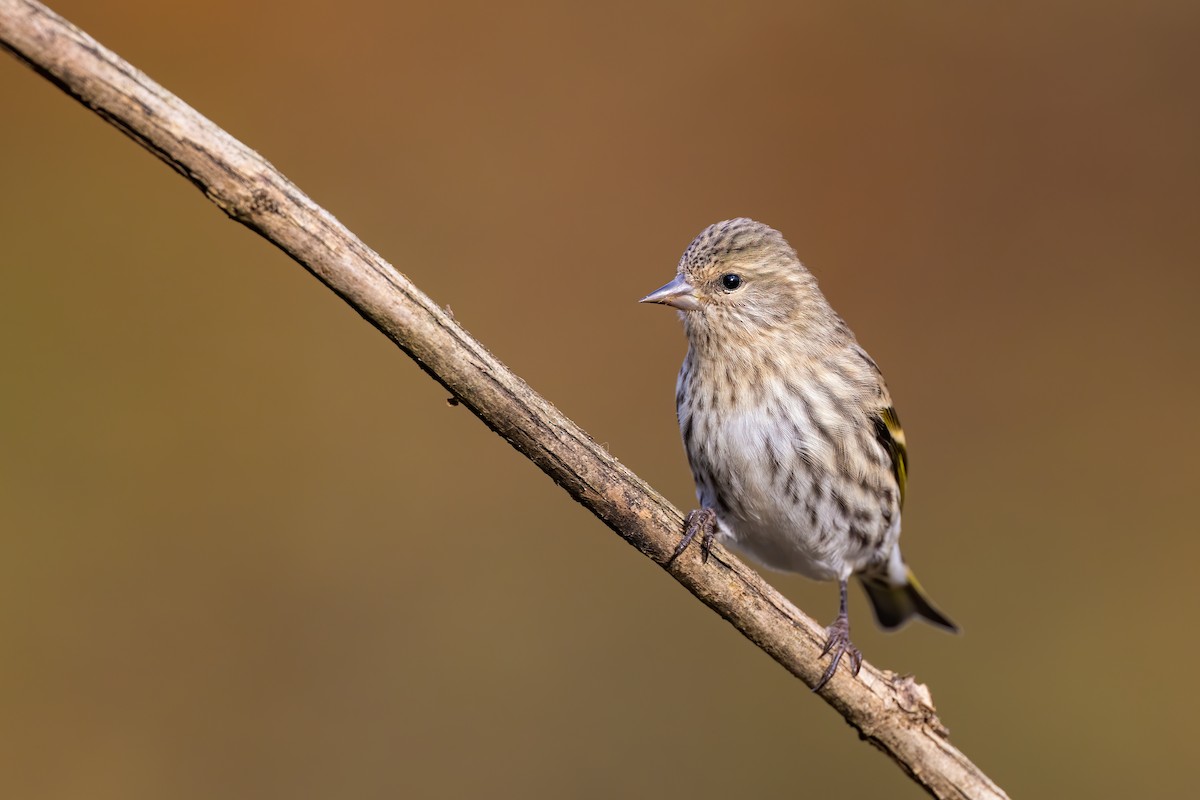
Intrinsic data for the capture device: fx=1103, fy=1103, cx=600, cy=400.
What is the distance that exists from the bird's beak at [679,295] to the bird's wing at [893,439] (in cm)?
78

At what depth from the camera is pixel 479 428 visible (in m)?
6.48

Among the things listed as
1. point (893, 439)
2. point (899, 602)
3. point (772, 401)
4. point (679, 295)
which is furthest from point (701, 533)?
point (899, 602)

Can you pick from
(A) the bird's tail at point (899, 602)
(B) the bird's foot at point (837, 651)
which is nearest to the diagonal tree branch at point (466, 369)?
(B) the bird's foot at point (837, 651)

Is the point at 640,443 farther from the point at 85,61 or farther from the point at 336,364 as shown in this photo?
the point at 85,61

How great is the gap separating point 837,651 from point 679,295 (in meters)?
1.21

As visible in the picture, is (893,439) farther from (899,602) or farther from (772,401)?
(899,602)

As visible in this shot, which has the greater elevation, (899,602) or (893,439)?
(893,439)

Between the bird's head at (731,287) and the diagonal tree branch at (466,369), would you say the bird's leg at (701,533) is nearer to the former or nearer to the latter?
the diagonal tree branch at (466,369)

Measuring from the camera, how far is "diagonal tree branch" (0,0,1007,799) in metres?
2.18

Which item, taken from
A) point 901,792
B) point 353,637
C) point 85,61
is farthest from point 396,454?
point 85,61

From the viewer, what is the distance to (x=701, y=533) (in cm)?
295

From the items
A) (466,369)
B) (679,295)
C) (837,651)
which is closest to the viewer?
(466,369)

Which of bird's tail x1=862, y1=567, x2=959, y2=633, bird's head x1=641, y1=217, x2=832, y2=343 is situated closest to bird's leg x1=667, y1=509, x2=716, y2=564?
bird's head x1=641, y1=217, x2=832, y2=343

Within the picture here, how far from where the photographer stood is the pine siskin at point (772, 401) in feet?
11.8
